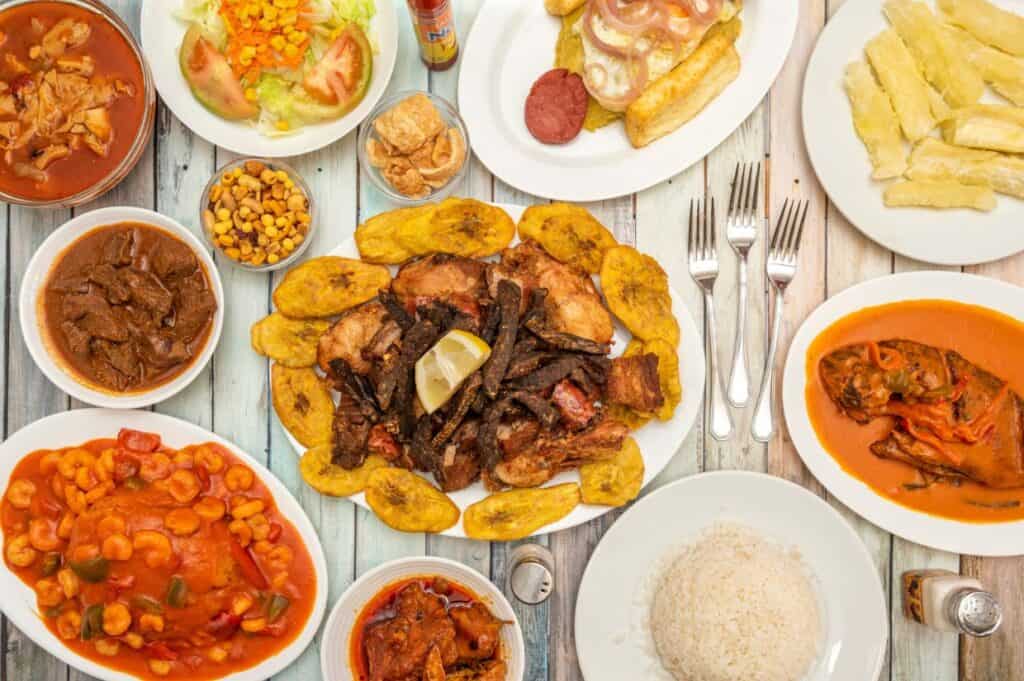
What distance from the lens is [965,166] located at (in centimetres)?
285

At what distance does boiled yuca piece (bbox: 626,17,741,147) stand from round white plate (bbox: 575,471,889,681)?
3.97ft

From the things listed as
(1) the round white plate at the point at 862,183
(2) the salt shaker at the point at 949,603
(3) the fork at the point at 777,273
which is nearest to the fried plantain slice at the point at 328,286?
(3) the fork at the point at 777,273

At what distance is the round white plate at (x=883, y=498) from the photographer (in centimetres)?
288

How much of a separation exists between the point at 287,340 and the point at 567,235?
1.03m

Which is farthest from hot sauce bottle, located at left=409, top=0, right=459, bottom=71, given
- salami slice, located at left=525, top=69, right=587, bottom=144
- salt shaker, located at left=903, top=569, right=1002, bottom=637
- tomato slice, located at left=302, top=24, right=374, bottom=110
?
salt shaker, located at left=903, top=569, right=1002, bottom=637

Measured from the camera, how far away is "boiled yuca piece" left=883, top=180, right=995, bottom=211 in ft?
9.27

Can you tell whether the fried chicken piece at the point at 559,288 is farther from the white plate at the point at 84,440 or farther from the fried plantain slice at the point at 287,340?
the white plate at the point at 84,440

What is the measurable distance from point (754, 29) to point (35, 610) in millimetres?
3267

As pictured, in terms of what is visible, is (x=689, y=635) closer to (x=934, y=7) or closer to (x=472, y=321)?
(x=472, y=321)

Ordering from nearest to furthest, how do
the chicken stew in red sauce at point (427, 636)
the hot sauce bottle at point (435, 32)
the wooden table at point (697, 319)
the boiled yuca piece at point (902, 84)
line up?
the hot sauce bottle at point (435, 32), the chicken stew in red sauce at point (427, 636), the boiled yuca piece at point (902, 84), the wooden table at point (697, 319)

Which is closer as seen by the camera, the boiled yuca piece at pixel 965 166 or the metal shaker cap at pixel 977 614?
the metal shaker cap at pixel 977 614

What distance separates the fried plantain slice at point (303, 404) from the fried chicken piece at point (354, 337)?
0.36ft

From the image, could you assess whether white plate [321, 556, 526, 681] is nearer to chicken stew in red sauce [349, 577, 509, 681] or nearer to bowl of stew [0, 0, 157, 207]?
chicken stew in red sauce [349, 577, 509, 681]

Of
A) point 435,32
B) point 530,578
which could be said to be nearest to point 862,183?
point 435,32
